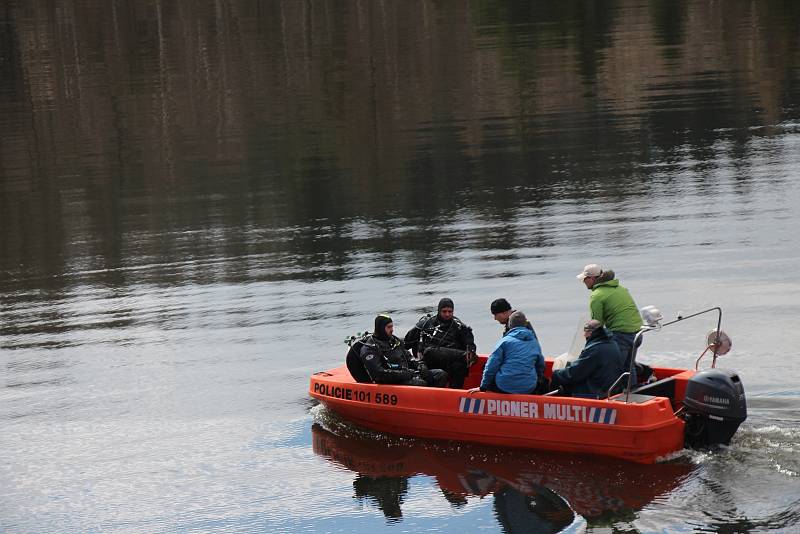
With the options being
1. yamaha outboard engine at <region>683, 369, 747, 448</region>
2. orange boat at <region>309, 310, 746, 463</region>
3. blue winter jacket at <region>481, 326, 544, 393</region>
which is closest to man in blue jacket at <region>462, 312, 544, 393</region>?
blue winter jacket at <region>481, 326, 544, 393</region>

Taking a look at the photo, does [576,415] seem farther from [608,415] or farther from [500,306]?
[500,306]

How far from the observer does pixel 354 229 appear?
91.6 ft

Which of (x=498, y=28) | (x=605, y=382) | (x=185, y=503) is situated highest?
(x=498, y=28)

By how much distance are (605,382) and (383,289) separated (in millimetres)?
8378

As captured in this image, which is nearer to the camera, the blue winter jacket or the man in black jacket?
the blue winter jacket

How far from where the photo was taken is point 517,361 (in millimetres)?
15047

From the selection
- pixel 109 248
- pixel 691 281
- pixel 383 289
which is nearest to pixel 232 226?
pixel 109 248

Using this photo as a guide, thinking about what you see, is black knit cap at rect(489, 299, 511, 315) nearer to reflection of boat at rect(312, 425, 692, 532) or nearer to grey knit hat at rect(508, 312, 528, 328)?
grey knit hat at rect(508, 312, 528, 328)

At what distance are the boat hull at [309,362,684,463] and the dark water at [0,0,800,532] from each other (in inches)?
8.8

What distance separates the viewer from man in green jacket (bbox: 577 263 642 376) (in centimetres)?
1530

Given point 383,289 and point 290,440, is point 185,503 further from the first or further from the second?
point 383,289

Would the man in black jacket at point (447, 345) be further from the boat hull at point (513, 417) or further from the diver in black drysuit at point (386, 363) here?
the boat hull at point (513, 417)

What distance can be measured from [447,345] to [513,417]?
2064 mm

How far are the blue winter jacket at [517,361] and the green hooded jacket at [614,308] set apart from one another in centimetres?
90
